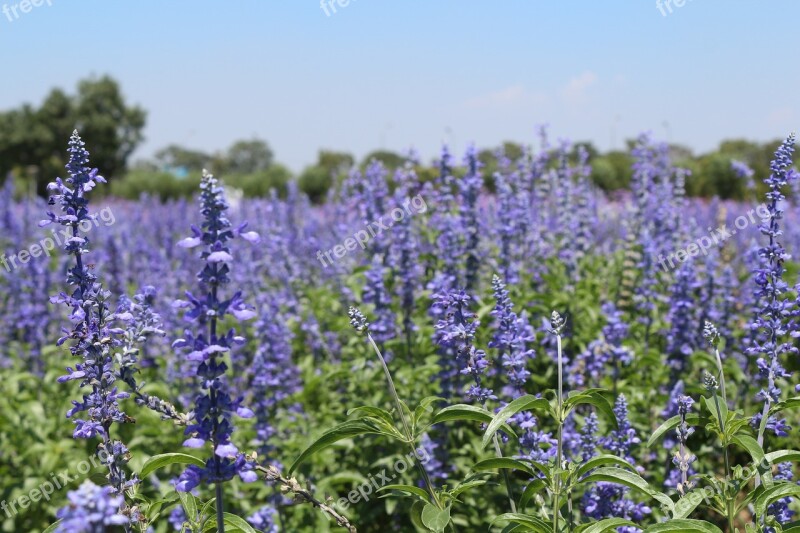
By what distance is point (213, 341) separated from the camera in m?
2.19

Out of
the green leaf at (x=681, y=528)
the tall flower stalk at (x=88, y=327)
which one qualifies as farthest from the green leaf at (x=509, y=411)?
the tall flower stalk at (x=88, y=327)

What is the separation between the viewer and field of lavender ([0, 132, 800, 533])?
8.35 feet

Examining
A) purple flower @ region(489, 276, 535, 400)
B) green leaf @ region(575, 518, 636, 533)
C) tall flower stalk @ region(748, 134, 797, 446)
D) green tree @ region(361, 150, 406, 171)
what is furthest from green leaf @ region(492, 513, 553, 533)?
green tree @ region(361, 150, 406, 171)

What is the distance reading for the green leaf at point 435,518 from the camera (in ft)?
7.75

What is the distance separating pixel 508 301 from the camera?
3.48m

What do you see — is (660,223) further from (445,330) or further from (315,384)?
(445,330)

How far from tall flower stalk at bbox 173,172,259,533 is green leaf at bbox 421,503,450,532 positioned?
0.57 m

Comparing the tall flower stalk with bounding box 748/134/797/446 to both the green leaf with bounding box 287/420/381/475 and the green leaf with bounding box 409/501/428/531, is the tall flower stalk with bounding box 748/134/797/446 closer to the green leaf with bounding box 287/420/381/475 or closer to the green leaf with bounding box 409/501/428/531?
the green leaf with bounding box 409/501/428/531

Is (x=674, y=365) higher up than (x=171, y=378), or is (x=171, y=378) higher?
(x=171, y=378)

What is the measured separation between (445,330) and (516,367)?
392 millimetres

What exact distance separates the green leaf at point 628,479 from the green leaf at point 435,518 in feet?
1.53

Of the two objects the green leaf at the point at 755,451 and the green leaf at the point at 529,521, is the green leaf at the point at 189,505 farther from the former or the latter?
the green leaf at the point at 755,451

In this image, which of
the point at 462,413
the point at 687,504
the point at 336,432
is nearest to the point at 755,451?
the point at 687,504

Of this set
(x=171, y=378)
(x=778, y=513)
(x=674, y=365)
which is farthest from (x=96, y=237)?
(x=778, y=513)
